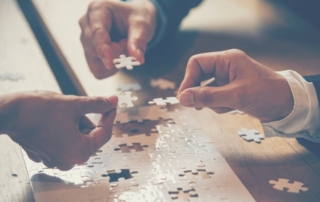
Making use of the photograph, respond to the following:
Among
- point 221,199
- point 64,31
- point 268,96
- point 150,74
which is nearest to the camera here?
point 221,199

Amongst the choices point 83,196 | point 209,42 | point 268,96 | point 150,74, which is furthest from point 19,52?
point 268,96

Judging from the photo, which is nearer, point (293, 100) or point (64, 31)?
point (293, 100)

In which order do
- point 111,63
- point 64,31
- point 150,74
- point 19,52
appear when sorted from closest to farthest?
point 111,63 → point 150,74 → point 19,52 → point 64,31

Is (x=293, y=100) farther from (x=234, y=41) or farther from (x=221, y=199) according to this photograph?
(x=234, y=41)

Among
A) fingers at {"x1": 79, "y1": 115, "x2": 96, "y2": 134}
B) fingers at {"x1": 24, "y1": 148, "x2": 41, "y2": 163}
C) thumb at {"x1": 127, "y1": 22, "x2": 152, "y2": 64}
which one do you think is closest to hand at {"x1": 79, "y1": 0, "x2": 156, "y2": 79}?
thumb at {"x1": 127, "y1": 22, "x2": 152, "y2": 64}

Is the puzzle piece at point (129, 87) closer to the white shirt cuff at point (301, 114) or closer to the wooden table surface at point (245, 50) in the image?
the wooden table surface at point (245, 50)

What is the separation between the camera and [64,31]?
2082 mm

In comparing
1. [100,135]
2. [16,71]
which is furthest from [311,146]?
[16,71]

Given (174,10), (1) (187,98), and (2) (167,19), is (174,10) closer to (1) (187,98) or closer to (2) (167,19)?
(2) (167,19)

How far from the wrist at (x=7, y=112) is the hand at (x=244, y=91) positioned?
0.40 m

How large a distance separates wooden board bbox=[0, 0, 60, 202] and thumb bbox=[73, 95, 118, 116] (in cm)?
22

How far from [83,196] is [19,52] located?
39.7 inches

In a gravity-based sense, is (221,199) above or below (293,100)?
below

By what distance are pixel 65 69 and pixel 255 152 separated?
864 mm
